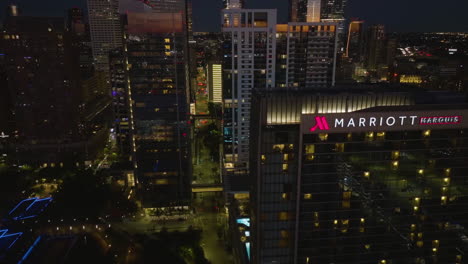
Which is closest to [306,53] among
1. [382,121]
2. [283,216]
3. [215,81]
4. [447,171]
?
[447,171]

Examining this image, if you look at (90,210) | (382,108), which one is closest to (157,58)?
(90,210)

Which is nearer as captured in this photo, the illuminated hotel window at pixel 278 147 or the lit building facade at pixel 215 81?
the illuminated hotel window at pixel 278 147

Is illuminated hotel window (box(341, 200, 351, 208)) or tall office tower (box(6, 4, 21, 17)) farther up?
tall office tower (box(6, 4, 21, 17))

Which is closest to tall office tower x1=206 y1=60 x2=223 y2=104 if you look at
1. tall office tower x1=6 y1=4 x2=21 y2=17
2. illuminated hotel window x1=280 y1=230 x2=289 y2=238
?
tall office tower x1=6 y1=4 x2=21 y2=17

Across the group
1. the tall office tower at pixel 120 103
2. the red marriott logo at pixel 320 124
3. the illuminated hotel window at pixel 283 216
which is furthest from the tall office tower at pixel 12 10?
the red marriott logo at pixel 320 124

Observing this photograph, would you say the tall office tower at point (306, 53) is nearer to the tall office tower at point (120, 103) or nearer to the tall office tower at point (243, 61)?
the tall office tower at point (243, 61)

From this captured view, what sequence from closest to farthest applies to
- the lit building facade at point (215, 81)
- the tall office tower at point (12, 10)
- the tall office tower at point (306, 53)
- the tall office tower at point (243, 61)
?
the tall office tower at point (243, 61) < the tall office tower at point (306, 53) < the tall office tower at point (12, 10) < the lit building facade at point (215, 81)

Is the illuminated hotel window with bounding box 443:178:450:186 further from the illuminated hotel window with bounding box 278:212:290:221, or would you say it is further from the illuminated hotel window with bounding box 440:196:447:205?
the illuminated hotel window with bounding box 278:212:290:221
